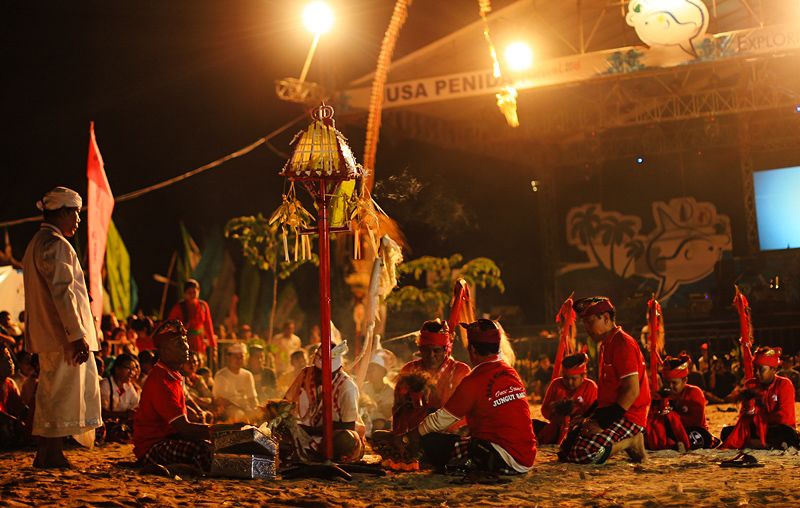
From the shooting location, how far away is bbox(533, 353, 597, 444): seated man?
8359 mm

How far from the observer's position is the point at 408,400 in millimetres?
7344

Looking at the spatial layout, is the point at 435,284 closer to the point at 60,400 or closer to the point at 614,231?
the point at 614,231

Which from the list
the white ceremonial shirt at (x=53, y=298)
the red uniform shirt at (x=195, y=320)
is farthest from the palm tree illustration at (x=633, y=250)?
the white ceremonial shirt at (x=53, y=298)

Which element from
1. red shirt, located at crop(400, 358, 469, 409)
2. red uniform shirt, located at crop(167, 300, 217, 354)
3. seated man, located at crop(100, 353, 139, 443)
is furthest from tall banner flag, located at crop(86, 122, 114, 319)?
red shirt, located at crop(400, 358, 469, 409)

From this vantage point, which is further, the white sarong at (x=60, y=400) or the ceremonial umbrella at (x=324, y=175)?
the ceremonial umbrella at (x=324, y=175)

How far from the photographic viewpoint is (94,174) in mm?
10750

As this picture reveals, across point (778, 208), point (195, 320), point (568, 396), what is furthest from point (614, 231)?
point (568, 396)

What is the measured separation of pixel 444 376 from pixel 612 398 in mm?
1379

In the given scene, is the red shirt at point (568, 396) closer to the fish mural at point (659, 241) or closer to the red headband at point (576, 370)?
the red headband at point (576, 370)

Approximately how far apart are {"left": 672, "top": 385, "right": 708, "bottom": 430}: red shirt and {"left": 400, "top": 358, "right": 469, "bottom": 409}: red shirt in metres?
2.36

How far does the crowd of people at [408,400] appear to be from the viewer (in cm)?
625

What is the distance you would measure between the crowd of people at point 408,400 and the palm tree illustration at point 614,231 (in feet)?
50.4

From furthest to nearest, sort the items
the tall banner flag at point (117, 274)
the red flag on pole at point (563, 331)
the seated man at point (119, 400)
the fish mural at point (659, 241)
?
the fish mural at point (659, 241) → the tall banner flag at point (117, 274) → the seated man at point (119, 400) → the red flag on pole at point (563, 331)

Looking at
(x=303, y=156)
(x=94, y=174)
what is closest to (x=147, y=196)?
(x=94, y=174)
